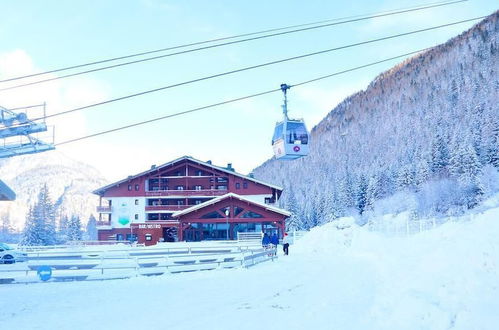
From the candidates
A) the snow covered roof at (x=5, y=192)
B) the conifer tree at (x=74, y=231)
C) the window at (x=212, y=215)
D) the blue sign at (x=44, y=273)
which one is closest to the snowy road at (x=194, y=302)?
the blue sign at (x=44, y=273)

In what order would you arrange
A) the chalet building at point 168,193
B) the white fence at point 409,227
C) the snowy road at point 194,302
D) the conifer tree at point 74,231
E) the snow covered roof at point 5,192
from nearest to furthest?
1. the snowy road at point 194,302
2. the snow covered roof at point 5,192
3. the white fence at point 409,227
4. the chalet building at point 168,193
5. the conifer tree at point 74,231

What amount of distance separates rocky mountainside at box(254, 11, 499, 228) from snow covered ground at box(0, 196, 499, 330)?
194 feet

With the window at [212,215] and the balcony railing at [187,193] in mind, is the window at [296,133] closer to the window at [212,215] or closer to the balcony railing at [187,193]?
the window at [212,215]

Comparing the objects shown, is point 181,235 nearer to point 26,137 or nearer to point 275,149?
point 275,149

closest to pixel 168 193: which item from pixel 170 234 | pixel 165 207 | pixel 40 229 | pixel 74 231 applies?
pixel 165 207

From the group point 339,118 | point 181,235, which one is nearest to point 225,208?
point 181,235

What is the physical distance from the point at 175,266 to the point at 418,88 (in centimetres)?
15688

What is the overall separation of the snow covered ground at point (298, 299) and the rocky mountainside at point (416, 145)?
59064mm

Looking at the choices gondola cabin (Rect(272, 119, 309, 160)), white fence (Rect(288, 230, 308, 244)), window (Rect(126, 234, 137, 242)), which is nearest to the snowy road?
gondola cabin (Rect(272, 119, 309, 160))

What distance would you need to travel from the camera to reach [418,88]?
160125 mm

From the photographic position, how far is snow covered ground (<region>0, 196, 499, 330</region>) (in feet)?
27.3

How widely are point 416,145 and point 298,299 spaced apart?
345ft

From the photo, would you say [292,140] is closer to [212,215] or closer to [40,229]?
[212,215]

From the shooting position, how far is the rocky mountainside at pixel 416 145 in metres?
73.8
